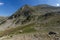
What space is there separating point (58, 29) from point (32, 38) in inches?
635

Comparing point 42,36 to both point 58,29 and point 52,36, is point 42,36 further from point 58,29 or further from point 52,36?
point 58,29

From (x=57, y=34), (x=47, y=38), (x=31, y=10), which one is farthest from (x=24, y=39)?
(x=31, y=10)

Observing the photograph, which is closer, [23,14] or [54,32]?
[54,32]

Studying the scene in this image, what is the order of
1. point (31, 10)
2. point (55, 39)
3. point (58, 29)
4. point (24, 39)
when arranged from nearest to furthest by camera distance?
1. point (55, 39)
2. point (24, 39)
3. point (58, 29)
4. point (31, 10)

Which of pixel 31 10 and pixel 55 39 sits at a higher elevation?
pixel 31 10

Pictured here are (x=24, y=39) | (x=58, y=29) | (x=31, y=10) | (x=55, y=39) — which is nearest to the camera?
(x=55, y=39)

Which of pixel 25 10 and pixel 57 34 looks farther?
pixel 25 10

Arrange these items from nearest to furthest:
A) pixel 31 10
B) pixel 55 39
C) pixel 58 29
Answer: pixel 55 39 → pixel 58 29 → pixel 31 10

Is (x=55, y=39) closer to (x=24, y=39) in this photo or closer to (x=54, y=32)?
(x=54, y=32)

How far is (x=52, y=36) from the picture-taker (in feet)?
232

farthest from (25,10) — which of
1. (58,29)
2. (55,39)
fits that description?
(55,39)

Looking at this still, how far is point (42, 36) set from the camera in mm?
71438

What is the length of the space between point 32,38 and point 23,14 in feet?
305

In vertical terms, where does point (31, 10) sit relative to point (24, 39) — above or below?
above
